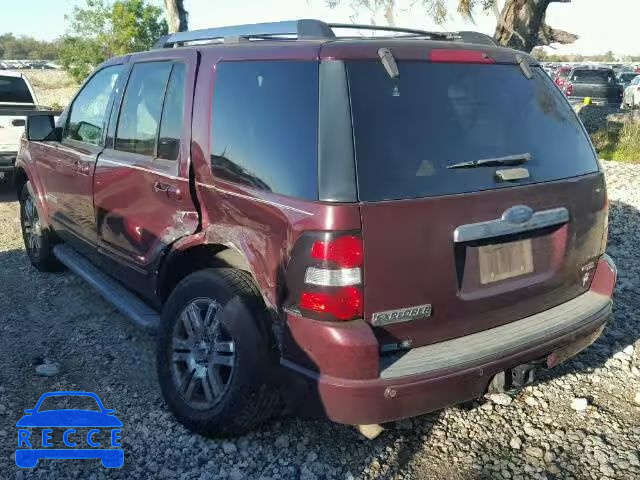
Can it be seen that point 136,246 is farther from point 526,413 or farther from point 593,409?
point 593,409

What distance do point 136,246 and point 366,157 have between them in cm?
195

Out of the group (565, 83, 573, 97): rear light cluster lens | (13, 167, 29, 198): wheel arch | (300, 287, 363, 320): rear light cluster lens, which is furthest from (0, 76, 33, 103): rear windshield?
(565, 83, 573, 97): rear light cluster lens

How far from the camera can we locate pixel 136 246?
3965 mm

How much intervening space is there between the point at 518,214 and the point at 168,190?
1.88 m

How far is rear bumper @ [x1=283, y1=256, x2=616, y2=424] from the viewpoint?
2.58 m

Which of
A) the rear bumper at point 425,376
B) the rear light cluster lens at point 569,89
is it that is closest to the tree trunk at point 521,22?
the rear bumper at point 425,376

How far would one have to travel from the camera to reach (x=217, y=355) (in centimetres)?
309

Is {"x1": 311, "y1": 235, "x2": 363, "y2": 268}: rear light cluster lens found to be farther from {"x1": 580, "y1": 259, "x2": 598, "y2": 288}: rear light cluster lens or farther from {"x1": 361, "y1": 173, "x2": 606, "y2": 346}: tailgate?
{"x1": 580, "y1": 259, "x2": 598, "y2": 288}: rear light cluster lens

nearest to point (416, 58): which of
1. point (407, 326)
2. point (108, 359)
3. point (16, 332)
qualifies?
point (407, 326)

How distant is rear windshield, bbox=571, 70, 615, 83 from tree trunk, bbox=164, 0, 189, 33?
46.1 ft

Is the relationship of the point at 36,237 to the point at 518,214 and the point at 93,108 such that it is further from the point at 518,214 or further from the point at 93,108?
the point at 518,214

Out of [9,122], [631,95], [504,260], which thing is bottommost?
[631,95]

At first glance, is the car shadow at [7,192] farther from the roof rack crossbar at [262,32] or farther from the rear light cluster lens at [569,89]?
the rear light cluster lens at [569,89]

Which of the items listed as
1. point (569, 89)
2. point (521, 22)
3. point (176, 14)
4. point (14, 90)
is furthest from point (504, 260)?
point (569, 89)
